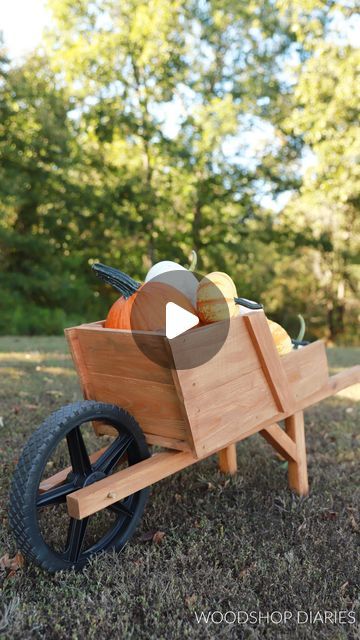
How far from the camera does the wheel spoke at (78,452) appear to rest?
2.16 m

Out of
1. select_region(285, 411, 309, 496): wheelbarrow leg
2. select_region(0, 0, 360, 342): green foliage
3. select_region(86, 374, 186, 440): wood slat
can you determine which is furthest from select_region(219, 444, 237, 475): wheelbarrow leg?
select_region(0, 0, 360, 342): green foliage

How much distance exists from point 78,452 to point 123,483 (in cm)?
24

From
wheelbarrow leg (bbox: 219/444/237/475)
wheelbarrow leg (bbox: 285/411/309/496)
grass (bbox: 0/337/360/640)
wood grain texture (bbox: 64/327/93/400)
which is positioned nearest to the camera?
grass (bbox: 0/337/360/640)

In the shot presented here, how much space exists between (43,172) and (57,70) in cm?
375

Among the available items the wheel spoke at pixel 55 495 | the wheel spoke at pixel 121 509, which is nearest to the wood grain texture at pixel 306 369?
the wheel spoke at pixel 121 509

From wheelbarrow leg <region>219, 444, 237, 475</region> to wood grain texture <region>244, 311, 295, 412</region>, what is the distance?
660 millimetres

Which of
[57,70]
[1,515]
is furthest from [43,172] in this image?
[1,515]

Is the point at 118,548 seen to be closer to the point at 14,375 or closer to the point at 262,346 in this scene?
the point at 262,346

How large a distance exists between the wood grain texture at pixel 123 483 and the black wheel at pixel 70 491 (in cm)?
14

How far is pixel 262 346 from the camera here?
7.91ft

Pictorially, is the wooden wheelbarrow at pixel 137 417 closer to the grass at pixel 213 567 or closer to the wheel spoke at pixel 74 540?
the wheel spoke at pixel 74 540

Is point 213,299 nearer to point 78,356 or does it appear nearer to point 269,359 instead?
point 269,359

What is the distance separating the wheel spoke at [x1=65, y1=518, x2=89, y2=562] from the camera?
7.02 ft

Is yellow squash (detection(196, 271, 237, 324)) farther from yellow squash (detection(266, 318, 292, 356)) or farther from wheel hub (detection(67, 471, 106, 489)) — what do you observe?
wheel hub (detection(67, 471, 106, 489))
